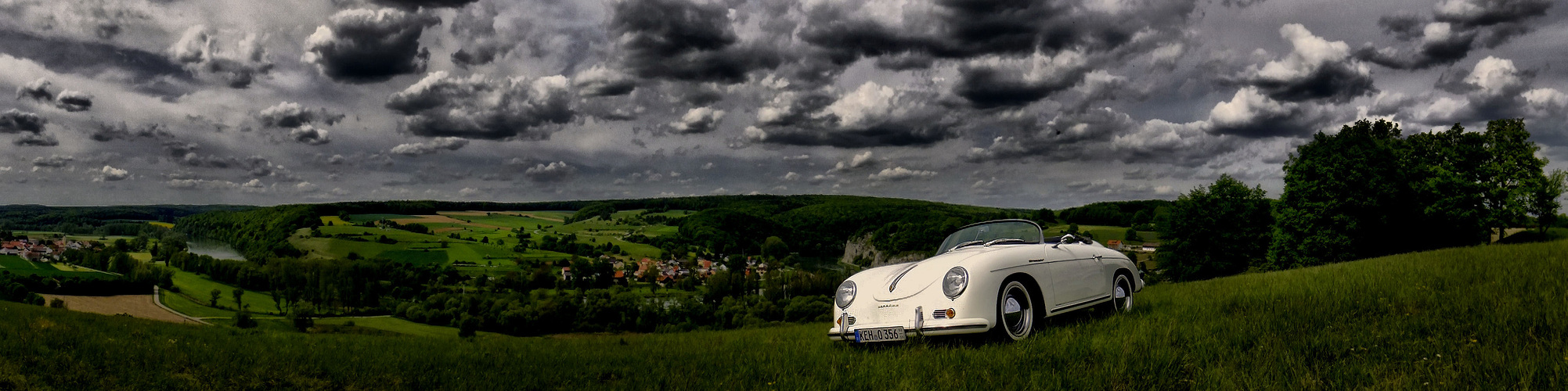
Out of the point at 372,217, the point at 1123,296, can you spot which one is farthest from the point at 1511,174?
the point at 372,217

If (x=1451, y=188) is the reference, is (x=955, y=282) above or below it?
below

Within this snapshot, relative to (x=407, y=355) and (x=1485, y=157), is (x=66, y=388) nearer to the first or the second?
(x=407, y=355)

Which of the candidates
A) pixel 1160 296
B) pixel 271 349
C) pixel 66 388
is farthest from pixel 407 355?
pixel 1160 296

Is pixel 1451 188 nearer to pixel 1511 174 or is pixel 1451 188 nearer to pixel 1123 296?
pixel 1511 174

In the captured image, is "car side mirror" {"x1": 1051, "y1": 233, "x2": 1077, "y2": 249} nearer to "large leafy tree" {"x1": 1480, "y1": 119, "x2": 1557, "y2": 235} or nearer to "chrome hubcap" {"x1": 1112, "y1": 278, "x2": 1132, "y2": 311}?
"chrome hubcap" {"x1": 1112, "y1": 278, "x2": 1132, "y2": 311}

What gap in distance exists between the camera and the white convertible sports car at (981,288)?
5973 mm

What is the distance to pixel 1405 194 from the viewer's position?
35938mm

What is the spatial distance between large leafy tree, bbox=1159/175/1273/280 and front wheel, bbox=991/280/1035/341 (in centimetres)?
4202

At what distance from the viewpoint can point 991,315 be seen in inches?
235

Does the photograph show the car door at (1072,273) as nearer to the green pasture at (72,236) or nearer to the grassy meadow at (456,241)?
the grassy meadow at (456,241)

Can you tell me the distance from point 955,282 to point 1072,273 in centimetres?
219

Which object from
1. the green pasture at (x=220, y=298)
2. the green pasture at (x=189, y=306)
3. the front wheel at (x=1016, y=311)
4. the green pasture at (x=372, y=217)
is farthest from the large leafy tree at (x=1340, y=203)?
the green pasture at (x=372, y=217)

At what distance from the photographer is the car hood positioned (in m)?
6.27

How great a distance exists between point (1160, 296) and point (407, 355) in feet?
36.4
